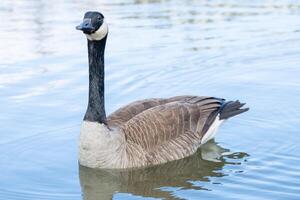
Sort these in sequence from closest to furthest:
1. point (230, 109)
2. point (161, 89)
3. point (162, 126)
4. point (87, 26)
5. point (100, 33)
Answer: point (87, 26), point (100, 33), point (162, 126), point (230, 109), point (161, 89)

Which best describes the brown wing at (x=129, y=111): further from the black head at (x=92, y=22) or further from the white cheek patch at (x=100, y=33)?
the black head at (x=92, y=22)

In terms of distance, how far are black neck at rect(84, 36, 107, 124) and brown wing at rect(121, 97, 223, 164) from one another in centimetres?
41

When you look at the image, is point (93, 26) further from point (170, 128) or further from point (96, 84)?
point (170, 128)

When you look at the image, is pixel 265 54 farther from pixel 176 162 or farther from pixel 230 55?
pixel 176 162

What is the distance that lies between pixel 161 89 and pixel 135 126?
3.13m

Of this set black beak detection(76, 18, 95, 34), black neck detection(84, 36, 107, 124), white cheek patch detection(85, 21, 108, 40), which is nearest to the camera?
black beak detection(76, 18, 95, 34)

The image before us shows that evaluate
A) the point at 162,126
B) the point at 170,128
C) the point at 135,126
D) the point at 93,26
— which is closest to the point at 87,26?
the point at 93,26

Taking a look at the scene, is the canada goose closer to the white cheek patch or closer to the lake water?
the white cheek patch

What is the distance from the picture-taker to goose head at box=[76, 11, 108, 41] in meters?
7.53

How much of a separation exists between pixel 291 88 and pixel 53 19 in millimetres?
9176

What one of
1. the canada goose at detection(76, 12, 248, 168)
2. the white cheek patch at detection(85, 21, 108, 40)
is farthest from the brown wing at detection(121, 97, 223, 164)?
the white cheek patch at detection(85, 21, 108, 40)

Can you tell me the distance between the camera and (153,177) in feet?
25.9

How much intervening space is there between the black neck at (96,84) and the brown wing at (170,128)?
0.41 m

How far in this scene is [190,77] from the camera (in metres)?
11.9
